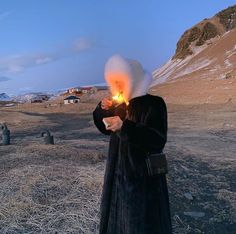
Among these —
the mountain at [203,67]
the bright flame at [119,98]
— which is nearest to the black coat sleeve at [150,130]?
the bright flame at [119,98]

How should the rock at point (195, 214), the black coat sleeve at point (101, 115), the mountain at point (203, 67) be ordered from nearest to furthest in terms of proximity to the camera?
the black coat sleeve at point (101, 115)
the rock at point (195, 214)
the mountain at point (203, 67)

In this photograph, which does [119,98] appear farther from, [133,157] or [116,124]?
[133,157]

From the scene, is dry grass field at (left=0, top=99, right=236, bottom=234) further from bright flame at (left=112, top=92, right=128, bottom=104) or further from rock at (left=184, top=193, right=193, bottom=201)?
bright flame at (left=112, top=92, right=128, bottom=104)

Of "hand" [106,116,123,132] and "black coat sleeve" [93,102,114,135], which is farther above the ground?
"black coat sleeve" [93,102,114,135]

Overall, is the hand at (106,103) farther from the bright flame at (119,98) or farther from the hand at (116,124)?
the hand at (116,124)

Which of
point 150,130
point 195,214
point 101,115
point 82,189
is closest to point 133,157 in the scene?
point 150,130

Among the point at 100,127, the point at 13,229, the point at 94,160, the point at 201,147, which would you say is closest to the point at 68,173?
the point at 94,160

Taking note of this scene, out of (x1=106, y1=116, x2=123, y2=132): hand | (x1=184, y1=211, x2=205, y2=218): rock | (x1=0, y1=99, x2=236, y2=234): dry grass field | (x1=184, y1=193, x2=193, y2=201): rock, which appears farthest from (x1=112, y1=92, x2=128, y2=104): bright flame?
(x1=184, y1=193, x2=193, y2=201): rock

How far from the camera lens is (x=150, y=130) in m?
2.67

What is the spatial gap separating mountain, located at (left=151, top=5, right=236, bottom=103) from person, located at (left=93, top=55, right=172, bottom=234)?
17.1 meters

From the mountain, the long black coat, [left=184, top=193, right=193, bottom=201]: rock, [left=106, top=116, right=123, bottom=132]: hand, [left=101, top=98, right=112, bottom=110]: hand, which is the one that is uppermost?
the mountain

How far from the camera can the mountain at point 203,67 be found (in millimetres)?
29781

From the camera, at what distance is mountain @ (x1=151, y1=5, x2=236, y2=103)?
97.7 feet

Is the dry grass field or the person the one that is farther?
the dry grass field
